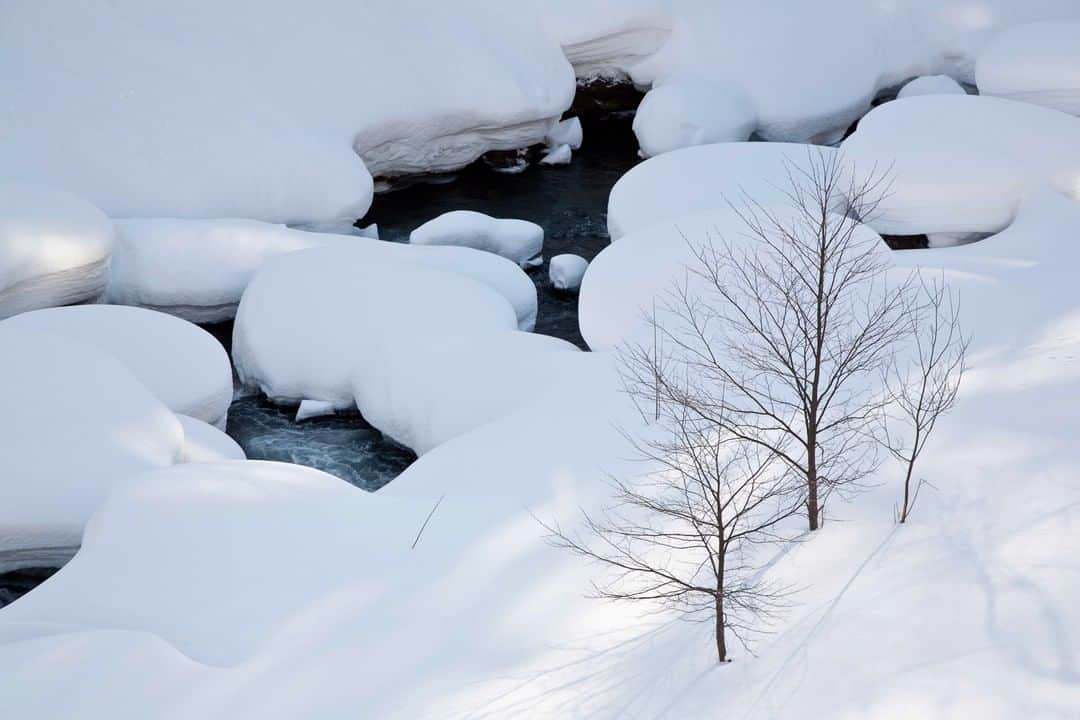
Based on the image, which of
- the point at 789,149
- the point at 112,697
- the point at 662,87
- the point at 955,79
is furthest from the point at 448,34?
the point at 112,697

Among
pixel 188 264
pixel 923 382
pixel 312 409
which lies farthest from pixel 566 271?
pixel 923 382

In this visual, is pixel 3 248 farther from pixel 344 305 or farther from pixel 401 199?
pixel 401 199

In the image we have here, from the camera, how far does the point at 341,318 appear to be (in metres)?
13.0

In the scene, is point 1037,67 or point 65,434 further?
point 1037,67

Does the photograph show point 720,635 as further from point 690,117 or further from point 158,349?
→ point 690,117

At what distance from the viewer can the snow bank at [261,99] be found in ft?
53.8

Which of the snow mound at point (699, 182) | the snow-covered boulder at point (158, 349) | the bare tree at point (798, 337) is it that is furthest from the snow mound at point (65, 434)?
the snow mound at point (699, 182)

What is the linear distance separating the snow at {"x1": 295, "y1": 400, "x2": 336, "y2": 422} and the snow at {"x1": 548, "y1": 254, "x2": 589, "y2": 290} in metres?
3.85

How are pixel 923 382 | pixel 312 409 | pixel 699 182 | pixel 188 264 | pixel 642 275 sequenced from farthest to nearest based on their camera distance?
pixel 699 182, pixel 188 264, pixel 312 409, pixel 642 275, pixel 923 382

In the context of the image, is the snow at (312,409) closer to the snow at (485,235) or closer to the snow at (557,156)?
the snow at (485,235)

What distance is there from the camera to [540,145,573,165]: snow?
2045 centimetres

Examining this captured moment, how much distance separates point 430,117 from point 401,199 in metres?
1.33

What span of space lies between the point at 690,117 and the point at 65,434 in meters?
11.7

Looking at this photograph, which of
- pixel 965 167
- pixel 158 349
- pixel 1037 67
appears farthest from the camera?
pixel 1037 67
